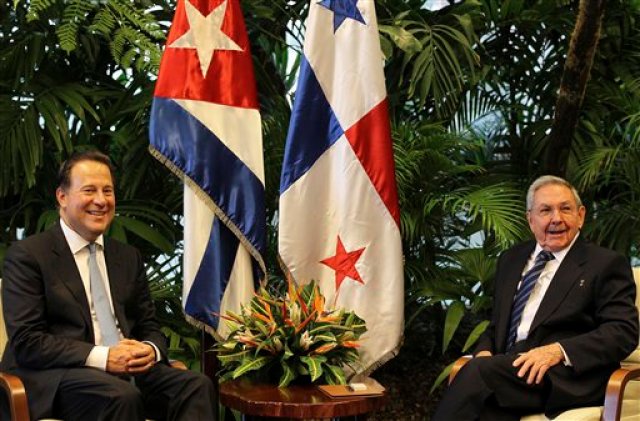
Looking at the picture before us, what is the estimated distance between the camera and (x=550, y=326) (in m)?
3.91

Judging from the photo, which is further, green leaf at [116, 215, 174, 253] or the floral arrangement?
green leaf at [116, 215, 174, 253]

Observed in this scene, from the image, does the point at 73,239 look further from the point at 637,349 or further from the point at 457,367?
the point at 637,349

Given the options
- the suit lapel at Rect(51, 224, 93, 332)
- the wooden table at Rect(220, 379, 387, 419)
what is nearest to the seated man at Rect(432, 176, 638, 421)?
the wooden table at Rect(220, 379, 387, 419)

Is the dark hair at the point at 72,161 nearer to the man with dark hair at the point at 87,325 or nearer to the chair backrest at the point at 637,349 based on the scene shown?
the man with dark hair at the point at 87,325

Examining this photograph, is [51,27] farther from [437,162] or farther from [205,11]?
[437,162]

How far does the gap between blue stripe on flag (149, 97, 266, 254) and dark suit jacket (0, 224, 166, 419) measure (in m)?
0.56

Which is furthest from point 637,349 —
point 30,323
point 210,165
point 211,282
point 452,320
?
point 30,323

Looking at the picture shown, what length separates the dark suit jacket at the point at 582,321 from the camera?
371 centimetres

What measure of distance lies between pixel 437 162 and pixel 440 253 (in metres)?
0.48

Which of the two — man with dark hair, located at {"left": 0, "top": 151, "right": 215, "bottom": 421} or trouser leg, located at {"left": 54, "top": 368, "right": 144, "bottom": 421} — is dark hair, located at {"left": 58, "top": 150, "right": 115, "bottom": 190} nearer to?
man with dark hair, located at {"left": 0, "top": 151, "right": 215, "bottom": 421}

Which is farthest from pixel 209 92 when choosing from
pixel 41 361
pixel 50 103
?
pixel 41 361

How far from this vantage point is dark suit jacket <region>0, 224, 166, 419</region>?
353 centimetres

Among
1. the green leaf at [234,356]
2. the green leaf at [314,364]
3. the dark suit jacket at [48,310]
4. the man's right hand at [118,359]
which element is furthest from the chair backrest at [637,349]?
the man's right hand at [118,359]

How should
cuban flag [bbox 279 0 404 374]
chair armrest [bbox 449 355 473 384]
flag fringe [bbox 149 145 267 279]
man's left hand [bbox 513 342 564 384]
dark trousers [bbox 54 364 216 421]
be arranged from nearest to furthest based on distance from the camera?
dark trousers [bbox 54 364 216 421] → man's left hand [bbox 513 342 564 384] → chair armrest [bbox 449 355 473 384] → flag fringe [bbox 149 145 267 279] → cuban flag [bbox 279 0 404 374]
